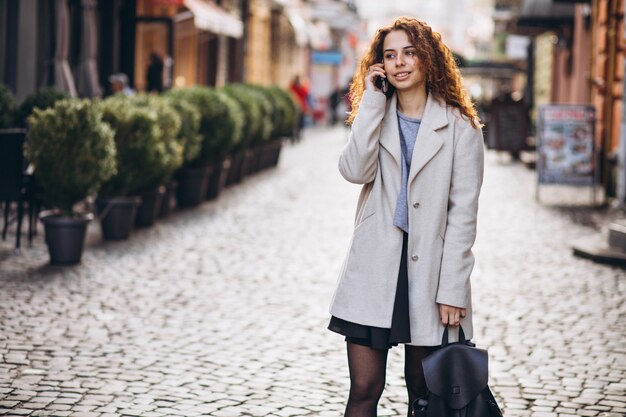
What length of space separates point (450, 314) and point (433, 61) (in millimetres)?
879

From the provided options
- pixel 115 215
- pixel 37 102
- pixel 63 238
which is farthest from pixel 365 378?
pixel 37 102

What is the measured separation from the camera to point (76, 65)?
21062mm

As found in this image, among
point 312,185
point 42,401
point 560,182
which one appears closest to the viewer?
point 42,401

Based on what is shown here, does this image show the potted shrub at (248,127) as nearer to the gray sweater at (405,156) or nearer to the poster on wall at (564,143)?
the poster on wall at (564,143)

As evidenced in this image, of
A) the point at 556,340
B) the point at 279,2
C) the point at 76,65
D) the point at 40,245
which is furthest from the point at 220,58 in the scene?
the point at 556,340

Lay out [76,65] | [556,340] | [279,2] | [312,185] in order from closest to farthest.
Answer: [556,340]
[312,185]
[76,65]
[279,2]

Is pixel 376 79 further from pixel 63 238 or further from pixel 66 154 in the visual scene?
pixel 66 154

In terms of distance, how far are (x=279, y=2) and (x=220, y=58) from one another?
5.34 metres

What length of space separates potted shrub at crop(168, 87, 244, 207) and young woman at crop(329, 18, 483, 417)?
1117cm

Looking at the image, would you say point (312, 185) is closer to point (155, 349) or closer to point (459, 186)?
point (155, 349)

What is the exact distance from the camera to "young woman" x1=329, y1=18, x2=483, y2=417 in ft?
13.6

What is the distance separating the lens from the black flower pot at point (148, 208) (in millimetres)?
12875

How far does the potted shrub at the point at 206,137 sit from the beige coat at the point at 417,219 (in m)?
11.2

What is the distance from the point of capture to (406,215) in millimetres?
4195
